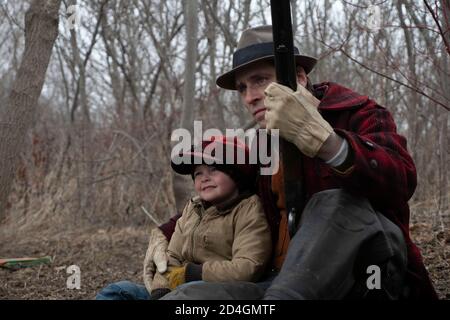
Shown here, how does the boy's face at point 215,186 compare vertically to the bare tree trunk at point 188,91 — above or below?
below

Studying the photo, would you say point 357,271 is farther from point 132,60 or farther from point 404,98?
point 132,60

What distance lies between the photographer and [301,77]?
7.65 ft

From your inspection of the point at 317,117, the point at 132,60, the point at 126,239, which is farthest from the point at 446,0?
the point at 132,60

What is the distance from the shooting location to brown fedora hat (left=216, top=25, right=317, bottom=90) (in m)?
2.38

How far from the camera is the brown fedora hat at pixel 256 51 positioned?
238 centimetres

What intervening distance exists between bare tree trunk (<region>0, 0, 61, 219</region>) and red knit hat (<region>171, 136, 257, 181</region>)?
6.69 ft

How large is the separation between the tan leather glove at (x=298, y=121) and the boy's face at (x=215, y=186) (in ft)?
2.45

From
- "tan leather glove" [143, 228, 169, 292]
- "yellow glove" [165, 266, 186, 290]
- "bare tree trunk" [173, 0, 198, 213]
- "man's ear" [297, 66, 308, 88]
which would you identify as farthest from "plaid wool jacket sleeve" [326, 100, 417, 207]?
"bare tree trunk" [173, 0, 198, 213]

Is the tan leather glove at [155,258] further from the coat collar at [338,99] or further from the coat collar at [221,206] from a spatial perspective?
the coat collar at [338,99]

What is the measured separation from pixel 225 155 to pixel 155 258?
20.5 inches
